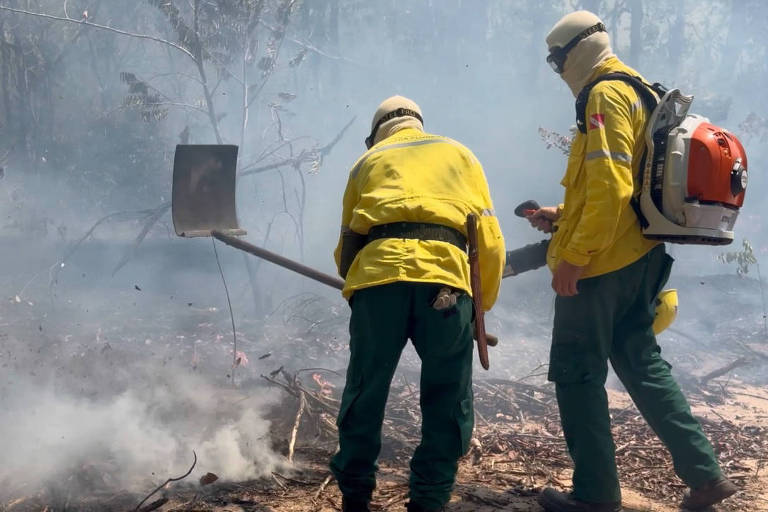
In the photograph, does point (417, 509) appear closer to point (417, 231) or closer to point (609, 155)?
point (417, 231)

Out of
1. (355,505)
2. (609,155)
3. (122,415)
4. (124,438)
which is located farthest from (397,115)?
(122,415)

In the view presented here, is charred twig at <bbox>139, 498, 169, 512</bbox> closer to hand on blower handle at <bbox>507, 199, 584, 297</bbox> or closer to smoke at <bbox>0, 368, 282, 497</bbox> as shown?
smoke at <bbox>0, 368, 282, 497</bbox>

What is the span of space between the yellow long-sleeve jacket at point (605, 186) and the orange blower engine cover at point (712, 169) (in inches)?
8.9

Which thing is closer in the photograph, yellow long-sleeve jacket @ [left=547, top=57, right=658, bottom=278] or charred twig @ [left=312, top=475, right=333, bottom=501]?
yellow long-sleeve jacket @ [left=547, top=57, right=658, bottom=278]

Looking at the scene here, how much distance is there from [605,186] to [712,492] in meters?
1.40

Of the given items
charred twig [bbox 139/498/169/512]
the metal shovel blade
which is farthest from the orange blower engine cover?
the metal shovel blade

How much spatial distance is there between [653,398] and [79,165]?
56.9 ft

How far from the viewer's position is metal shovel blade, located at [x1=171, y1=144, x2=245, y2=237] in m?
4.02

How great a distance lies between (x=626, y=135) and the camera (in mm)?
2600

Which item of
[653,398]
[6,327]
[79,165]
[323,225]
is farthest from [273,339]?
[79,165]

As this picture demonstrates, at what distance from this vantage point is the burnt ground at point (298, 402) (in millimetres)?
2926

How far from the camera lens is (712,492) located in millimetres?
2646

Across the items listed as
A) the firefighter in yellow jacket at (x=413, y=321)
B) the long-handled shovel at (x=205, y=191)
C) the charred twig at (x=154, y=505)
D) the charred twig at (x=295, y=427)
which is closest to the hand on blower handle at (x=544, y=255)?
the firefighter in yellow jacket at (x=413, y=321)

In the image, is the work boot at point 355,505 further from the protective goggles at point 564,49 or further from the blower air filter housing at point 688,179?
the protective goggles at point 564,49
